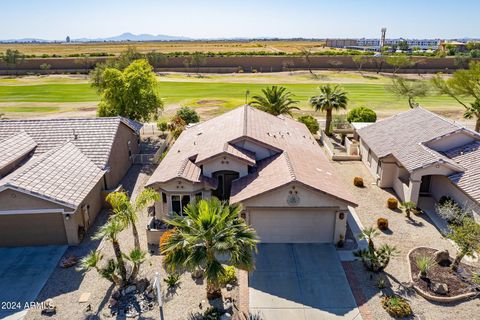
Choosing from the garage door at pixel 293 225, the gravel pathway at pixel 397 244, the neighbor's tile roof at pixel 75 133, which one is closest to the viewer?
the gravel pathway at pixel 397 244

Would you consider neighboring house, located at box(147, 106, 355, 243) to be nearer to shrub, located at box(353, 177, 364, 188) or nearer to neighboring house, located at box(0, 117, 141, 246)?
shrub, located at box(353, 177, 364, 188)

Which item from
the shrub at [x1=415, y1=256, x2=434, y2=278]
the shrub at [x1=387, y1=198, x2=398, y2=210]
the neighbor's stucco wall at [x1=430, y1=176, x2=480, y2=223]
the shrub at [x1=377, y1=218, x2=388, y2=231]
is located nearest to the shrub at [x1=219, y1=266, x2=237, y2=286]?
the shrub at [x1=415, y1=256, x2=434, y2=278]

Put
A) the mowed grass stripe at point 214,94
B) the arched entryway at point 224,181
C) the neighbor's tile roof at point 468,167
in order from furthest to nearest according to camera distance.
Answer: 1. the mowed grass stripe at point 214,94
2. the arched entryway at point 224,181
3. the neighbor's tile roof at point 468,167

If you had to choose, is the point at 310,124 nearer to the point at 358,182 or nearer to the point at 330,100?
the point at 330,100

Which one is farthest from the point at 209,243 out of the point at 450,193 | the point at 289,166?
the point at 450,193

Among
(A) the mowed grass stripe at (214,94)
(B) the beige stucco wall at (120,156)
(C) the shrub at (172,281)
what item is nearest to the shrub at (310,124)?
(A) the mowed grass stripe at (214,94)

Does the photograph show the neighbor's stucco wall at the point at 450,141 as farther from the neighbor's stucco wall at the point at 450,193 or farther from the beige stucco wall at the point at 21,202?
the beige stucco wall at the point at 21,202

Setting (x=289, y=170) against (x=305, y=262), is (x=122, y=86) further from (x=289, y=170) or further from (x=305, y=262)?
(x=305, y=262)
